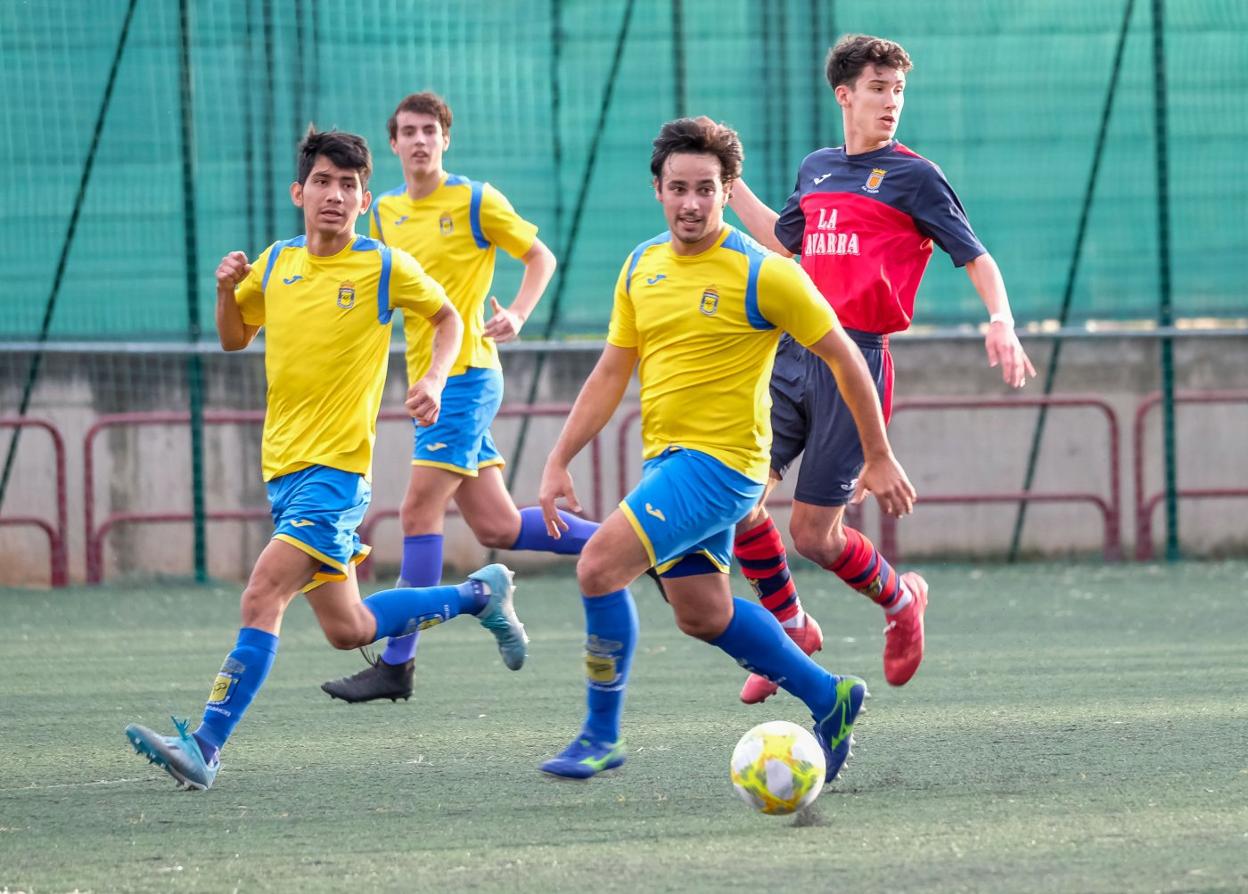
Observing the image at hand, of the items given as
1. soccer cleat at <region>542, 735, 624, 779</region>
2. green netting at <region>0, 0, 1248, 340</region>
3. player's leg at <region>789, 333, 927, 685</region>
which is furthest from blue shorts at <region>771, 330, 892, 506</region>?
green netting at <region>0, 0, 1248, 340</region>

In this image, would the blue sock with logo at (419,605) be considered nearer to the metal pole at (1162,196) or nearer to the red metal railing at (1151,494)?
the red metal railing at (1151,494)

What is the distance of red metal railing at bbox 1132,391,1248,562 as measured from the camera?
11617 mm

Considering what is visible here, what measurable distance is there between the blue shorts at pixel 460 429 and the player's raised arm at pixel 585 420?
1.80 meters

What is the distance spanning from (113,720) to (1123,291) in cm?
779

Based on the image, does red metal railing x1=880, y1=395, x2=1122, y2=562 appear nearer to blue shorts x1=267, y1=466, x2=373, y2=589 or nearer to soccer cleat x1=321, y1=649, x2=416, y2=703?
soccer cleat x1=321, y1=649, x2=416, y2=703

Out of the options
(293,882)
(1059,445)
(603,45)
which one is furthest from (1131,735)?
(603,45)

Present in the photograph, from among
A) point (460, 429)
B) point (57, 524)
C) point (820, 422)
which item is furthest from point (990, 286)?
point (57, 524)

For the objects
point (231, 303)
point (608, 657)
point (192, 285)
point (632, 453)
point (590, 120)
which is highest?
point (590, 120)

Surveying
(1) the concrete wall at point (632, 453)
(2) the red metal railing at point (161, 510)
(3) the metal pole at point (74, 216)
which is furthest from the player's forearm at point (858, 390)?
(3) the metal pole at point (74, 216)

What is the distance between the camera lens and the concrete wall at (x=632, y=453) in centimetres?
1134

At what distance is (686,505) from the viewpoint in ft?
15.1

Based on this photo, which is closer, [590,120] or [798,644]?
[798,644]

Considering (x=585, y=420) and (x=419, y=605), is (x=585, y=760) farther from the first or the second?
(x=419, y=605)

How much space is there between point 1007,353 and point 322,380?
1.88 m
